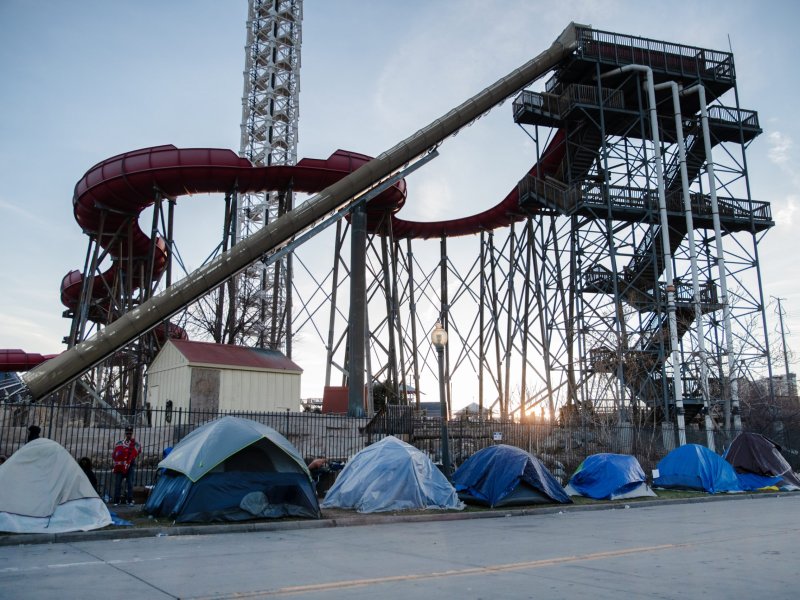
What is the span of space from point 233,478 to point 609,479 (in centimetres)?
1130

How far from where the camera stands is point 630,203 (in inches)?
1314

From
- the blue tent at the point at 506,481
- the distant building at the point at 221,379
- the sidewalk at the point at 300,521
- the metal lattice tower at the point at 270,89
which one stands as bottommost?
the sidewalk at the point at 300,521

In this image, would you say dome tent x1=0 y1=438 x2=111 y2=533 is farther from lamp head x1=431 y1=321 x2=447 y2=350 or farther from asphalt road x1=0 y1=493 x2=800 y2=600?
lamp head x1=431 y1=321 x2=447 y2=350

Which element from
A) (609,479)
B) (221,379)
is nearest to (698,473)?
(609,479)

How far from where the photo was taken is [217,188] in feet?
99.4

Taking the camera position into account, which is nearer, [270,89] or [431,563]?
[431,563]

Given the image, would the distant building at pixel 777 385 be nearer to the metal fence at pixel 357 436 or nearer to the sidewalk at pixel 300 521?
the metal fence at pixel 357 436

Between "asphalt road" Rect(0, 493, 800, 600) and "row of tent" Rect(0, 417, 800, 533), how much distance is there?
97 cm

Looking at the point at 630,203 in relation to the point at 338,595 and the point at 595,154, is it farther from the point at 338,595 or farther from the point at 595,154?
the point at 338,595

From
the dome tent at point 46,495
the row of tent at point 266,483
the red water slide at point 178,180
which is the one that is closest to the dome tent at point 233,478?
the row of tent at point 266,483

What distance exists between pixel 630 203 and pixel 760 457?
14.1 metres

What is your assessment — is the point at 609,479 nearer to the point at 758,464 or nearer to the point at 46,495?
the point at 758,464

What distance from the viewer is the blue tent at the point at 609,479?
19547mm

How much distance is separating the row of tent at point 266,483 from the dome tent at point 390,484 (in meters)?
0.02
